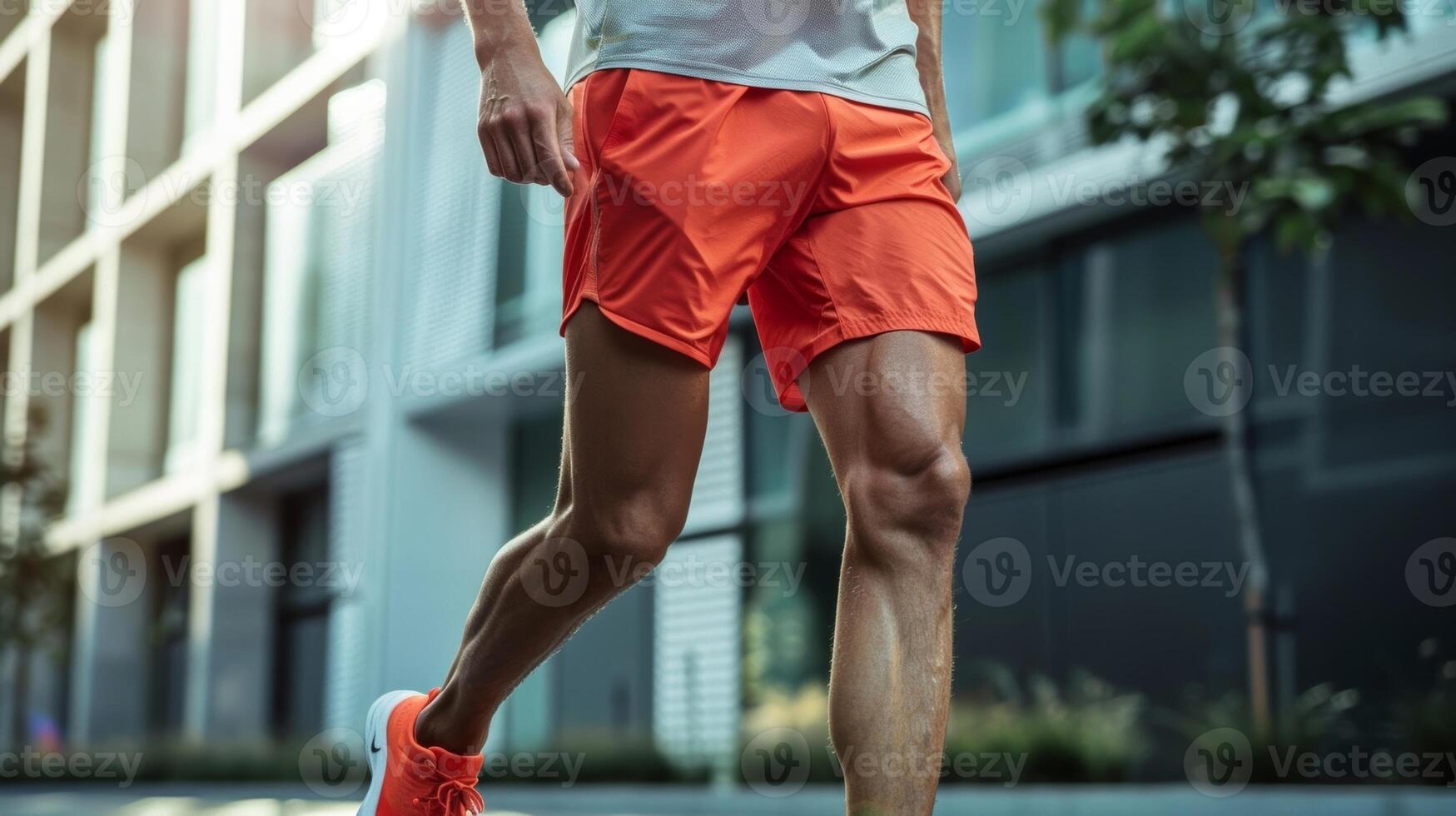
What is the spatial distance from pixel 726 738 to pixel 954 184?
25.9 ft

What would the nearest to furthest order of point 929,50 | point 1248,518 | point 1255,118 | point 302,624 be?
point 929,50
point 1255,118
point 1248,518
point 302,624

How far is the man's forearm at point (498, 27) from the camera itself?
212 centimetres

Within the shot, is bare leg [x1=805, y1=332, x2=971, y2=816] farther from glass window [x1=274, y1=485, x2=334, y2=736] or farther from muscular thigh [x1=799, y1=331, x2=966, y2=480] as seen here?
glass window [x1=274, y1=485, x2=334, y2=736]

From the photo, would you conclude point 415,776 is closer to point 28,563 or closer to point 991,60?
point 991,60

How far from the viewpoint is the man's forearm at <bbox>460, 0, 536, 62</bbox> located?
6.94ft

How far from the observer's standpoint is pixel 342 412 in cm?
1453

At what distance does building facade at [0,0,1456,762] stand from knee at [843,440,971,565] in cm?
518

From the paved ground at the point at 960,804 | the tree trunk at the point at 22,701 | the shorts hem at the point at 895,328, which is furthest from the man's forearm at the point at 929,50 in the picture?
the tree trunk at the point at 22,701

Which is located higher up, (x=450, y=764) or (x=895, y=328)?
(x=895, y=328)

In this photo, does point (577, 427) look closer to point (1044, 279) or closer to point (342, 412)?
point (1044, 279)

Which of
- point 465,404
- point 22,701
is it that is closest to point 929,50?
point 465,404

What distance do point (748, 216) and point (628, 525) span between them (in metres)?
0.44

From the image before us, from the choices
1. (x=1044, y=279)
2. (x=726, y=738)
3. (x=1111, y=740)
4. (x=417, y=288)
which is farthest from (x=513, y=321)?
(x=1111, y=740)

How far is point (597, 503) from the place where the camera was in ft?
6.84
